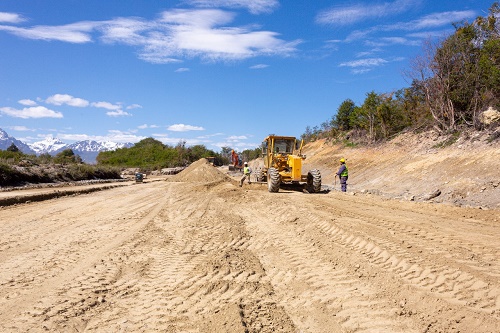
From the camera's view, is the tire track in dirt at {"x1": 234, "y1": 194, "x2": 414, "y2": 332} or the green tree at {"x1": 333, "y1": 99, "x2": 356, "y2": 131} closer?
the tire track in dirt at {"x1": 234, "y1": 194, "x2": 414, "y2": 332}

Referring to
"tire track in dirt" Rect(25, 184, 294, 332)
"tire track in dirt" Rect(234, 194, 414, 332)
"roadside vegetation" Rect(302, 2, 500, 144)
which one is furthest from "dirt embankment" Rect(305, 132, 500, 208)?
"tire track in dirt" Rect(25, 184, 294, 332)

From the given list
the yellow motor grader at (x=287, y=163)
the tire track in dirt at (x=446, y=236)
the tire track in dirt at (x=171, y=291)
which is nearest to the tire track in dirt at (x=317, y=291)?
the tire track in dirt at (x=171, y=291)

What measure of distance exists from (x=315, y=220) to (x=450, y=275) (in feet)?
13.7

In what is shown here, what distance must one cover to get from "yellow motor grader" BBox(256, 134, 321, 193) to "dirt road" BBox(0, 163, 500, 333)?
5969mm

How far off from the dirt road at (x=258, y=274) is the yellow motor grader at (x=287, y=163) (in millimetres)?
5969

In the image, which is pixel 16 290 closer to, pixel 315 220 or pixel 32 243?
pixel 32 243

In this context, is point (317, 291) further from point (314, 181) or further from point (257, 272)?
point (314, 181)

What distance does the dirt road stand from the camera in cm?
396

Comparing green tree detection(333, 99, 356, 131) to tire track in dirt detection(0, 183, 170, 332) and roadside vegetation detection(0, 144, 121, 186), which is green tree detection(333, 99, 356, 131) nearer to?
roadside vegetation detection(0, 144, 121, 186)

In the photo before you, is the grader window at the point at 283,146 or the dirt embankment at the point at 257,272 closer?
the dirt embankment at the point at 257,272

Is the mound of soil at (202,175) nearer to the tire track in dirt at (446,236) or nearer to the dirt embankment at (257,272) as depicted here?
the dirt embankment at (257,272)

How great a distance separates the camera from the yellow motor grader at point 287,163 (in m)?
15.7

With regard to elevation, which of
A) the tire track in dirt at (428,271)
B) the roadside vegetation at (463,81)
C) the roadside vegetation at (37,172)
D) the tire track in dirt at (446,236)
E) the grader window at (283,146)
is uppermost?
the roadside vegetation at (463,81)

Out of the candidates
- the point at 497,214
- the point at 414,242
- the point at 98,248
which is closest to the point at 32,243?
the point at 98,248
